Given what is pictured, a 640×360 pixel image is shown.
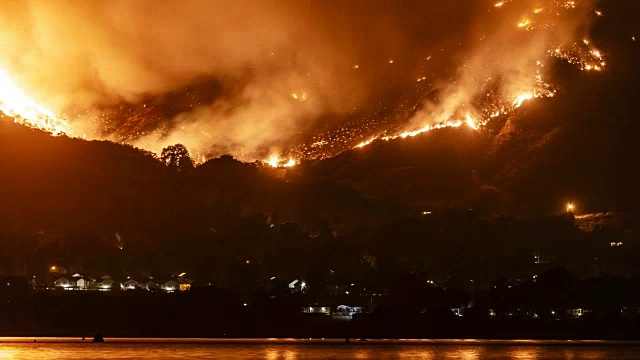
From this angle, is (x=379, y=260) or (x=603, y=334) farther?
(x=379, y=260)

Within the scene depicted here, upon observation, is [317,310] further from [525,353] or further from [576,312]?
[525,353]

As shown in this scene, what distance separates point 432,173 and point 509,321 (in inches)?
2848

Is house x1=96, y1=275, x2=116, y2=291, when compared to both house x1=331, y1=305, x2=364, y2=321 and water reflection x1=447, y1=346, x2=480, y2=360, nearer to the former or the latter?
house x1=331, y1=305, x2=364, y2=321

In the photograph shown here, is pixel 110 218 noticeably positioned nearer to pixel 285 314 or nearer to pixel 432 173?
pixel 285 314

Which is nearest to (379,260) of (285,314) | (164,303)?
(285,314)

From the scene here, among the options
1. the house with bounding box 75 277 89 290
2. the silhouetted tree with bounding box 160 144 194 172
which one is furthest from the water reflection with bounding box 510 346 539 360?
the silhouetted tree with bounding box 160 144 194 172

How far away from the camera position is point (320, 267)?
118 meters

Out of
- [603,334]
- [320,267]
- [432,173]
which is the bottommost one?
[603,334]

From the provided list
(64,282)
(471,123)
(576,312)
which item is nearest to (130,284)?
(64,282)

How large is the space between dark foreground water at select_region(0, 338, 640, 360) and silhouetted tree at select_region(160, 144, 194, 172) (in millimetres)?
47956

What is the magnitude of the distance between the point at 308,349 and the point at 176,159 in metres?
61.5

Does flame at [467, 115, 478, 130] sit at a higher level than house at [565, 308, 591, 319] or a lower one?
higher

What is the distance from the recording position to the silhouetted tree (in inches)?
6009

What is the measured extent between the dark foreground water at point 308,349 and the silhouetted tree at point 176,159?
47956 millimetres
